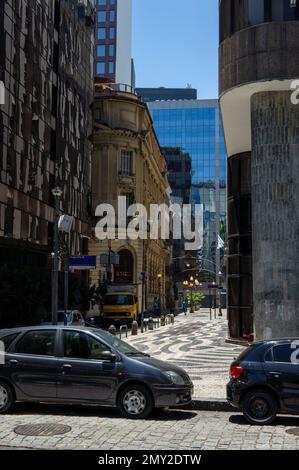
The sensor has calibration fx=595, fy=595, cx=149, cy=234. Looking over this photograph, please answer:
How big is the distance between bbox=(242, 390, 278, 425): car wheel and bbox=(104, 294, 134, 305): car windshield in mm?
32638

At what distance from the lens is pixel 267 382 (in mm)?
10328

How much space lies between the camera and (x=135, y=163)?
61031 mm

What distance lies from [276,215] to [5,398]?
539 inches

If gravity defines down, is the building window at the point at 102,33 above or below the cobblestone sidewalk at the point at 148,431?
above

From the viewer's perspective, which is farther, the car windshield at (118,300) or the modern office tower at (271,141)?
the car windshield at (118,300)

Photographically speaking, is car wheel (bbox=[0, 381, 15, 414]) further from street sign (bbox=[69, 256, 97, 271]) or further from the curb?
street sign (bbox=[69, 256, 97, 271])

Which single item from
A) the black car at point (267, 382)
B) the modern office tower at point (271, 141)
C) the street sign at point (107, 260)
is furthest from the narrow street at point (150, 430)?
the street sign at point (107, 260)

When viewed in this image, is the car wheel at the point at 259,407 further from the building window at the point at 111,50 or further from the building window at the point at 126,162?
the building window at the point at 111,50

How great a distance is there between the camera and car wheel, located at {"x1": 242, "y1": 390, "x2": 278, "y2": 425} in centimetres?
1036

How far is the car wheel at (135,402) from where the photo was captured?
10617mm

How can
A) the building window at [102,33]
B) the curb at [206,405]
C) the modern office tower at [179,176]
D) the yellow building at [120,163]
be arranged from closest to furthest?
the curb at [206,405] < the yellow building at [120,163] < the building window at [102,33] < the modern office tower at [179,176]

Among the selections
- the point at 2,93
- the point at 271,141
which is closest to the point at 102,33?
the point at 2,93

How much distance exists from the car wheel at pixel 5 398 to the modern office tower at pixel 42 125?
20646 millimetres
